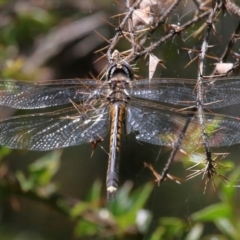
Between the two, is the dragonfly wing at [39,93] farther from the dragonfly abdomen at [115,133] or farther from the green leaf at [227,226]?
the green leaf at [227,226]

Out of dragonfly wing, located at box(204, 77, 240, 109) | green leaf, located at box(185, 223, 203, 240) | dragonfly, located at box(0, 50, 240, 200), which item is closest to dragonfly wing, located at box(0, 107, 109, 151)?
dragonfly, located at box(0, 50, 240, 200)

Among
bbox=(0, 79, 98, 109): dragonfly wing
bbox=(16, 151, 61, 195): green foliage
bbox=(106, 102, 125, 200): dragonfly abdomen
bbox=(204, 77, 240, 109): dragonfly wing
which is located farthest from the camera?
bbox=(16, 151, 61, 195): green foliage

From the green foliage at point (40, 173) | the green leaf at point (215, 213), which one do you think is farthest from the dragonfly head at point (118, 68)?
the green foliage at point (40, 173)

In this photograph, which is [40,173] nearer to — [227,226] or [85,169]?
[227,226]

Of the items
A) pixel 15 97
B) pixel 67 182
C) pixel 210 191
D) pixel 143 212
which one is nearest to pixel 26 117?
pixel 15 97

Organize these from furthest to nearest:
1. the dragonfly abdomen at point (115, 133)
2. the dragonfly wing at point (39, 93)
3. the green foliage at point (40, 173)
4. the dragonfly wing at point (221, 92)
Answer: the green foliage at point (40, 173) → the dragonfly wing at point (39, 93) → the dragonfly abdomen at point (115, 133) → the dragonfly wing at point (221, 92)

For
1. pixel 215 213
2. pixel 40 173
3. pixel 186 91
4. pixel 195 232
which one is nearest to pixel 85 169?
pixel 40 173

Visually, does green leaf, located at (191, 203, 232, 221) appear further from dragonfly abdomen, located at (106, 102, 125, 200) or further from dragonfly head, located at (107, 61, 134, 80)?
dragonfly head, located at (107, 61, 134, 80)
